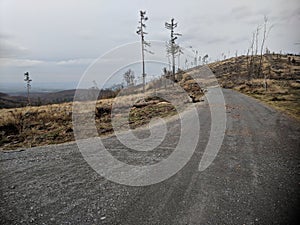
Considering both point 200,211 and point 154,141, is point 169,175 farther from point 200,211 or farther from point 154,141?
point 154,141

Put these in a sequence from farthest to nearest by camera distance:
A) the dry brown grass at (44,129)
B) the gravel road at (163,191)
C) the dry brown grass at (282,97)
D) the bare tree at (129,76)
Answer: the bare tree at (129,76) < the dry brown grass at (282,97) < the dry brown grass at (44,129) < the gravel road at (163,191)

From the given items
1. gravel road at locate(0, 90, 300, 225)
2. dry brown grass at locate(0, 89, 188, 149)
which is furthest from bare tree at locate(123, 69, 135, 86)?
gravel road at locate(0, 90, 300, 225)

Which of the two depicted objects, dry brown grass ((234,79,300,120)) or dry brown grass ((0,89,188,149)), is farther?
dry brown grass ((234,79,300,120))

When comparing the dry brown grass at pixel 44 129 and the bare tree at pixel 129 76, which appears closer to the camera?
the dry brown grass at pixel 44 129

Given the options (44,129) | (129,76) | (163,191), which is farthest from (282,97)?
(129,76)

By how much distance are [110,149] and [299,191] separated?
534 cm

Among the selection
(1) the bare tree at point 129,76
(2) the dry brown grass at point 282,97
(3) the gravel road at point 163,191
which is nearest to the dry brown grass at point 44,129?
(3) the gravel road at point 163,191

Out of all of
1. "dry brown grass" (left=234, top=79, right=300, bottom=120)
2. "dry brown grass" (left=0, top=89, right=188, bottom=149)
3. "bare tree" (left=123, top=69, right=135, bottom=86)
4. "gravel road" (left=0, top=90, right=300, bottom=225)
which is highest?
"bare tree" (left=123, top=69, right=135, bottom=86)

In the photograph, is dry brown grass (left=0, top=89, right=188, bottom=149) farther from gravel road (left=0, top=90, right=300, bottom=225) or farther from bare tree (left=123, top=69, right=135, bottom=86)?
bare tree (left=123, top=69, right=135, bottom=86)

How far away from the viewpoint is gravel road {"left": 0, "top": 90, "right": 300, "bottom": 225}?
145 inches

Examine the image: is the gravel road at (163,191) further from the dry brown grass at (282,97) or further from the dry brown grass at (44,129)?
the dry brown grass at (282,97)

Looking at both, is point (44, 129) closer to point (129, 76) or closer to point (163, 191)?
point (163, 191)

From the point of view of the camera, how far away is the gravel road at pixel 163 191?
3.68 m

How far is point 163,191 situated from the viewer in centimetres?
447
